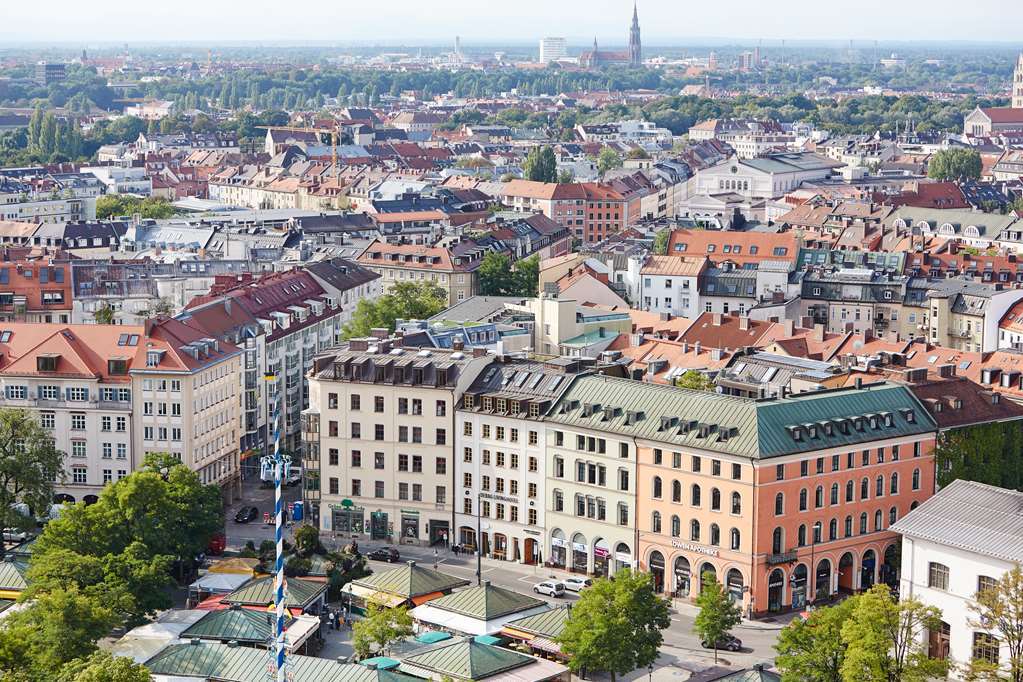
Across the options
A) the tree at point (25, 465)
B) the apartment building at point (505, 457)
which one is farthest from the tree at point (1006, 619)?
the tree at point (25, 465)

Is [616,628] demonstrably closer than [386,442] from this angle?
Yes

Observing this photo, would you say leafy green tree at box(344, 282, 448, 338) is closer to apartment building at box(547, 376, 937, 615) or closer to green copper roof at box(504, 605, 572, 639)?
apartment building at box(547, 376, 937, 615)

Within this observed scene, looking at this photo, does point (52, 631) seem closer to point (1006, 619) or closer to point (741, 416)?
point (741, 416)

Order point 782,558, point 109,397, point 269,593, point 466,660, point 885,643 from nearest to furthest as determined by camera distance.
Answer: point 885,643, point 466,660, point 269,593, point 782,558, point 109,397

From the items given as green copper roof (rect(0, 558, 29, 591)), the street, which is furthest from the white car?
green copper roof (rect(0, 558, 29, 591))

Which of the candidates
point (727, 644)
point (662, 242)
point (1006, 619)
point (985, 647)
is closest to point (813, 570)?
point (727, 644)

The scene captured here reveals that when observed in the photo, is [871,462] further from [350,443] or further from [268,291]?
[268,291]

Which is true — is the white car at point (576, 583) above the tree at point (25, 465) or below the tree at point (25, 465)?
below

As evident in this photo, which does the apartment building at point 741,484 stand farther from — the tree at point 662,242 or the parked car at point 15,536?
the tree at point 662,242
